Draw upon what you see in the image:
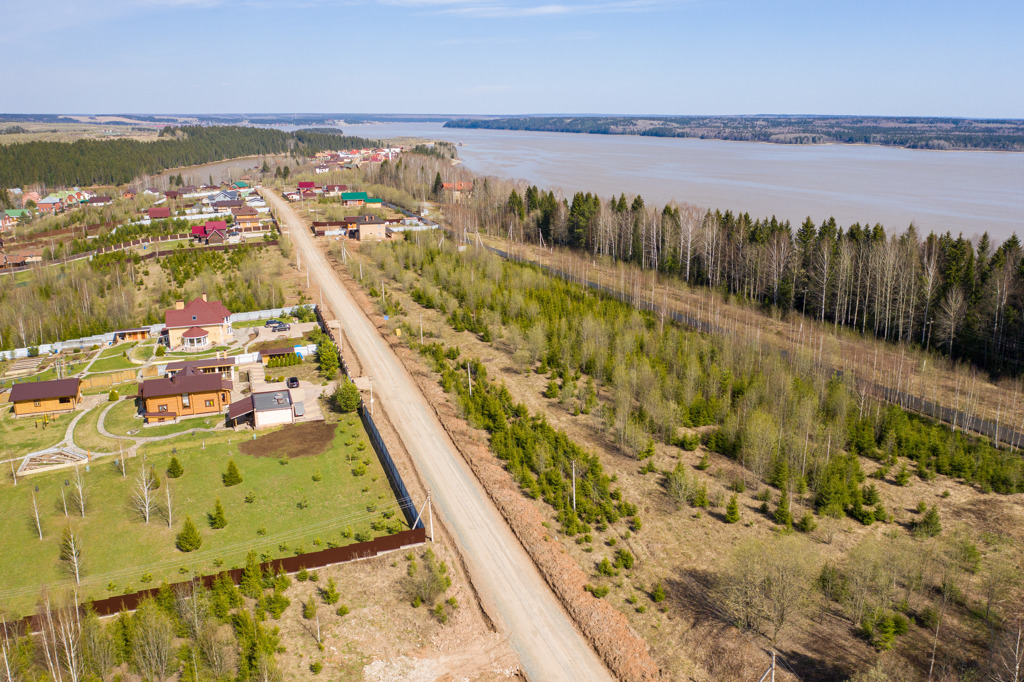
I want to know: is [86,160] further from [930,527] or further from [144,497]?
[930,527]

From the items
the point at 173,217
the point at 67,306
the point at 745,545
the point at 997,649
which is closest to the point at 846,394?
the point at 745,545

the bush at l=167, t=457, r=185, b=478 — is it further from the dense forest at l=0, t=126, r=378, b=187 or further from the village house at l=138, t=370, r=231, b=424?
the dense forest at l=0, t=126, r=378, b=187

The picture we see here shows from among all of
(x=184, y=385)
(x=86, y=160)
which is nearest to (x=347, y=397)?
(x=184, y=385)

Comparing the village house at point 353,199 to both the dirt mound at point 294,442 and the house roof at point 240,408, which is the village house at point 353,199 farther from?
the dirt mound at point 294,442

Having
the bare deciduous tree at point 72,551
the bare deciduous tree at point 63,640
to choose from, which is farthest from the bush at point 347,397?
the bare deciduous tree at point 63,640

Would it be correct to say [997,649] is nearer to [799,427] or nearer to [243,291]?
[799,427]
